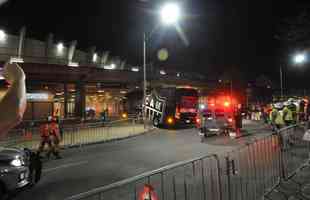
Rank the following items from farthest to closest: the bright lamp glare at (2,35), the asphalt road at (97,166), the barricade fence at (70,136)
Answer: the bright lamp glare at (2,35)
the barricade fence at (70,136)
the asphalt road at (97,166)

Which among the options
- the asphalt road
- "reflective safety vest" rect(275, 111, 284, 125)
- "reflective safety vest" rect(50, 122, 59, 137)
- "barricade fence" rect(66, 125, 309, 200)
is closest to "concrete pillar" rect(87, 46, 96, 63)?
the asphalt road

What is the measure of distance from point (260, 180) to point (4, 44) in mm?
44594

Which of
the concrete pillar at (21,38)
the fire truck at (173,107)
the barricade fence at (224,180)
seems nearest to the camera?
the barricade fence at (224,180)

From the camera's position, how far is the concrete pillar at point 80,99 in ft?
119

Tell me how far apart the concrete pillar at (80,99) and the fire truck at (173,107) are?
14.8 m

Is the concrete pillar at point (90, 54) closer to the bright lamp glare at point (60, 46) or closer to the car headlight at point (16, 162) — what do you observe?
the bright lamp glare at point (60, 46)

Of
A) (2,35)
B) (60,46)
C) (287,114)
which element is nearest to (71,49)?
(60,46)

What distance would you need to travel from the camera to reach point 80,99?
37.1 meters

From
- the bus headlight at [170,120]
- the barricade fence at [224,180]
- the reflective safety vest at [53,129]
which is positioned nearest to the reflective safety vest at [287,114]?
the barricade fence at [224,180]

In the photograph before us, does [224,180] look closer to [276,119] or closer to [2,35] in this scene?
[276,119]

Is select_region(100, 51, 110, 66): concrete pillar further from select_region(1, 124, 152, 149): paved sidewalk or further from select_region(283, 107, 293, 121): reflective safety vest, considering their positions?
select_region(283, 107, 293, 121): reflective safety vest

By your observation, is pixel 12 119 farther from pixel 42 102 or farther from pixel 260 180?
pixel 42 102

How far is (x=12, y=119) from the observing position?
4.69ft

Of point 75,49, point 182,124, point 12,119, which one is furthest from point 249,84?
point 12,119
